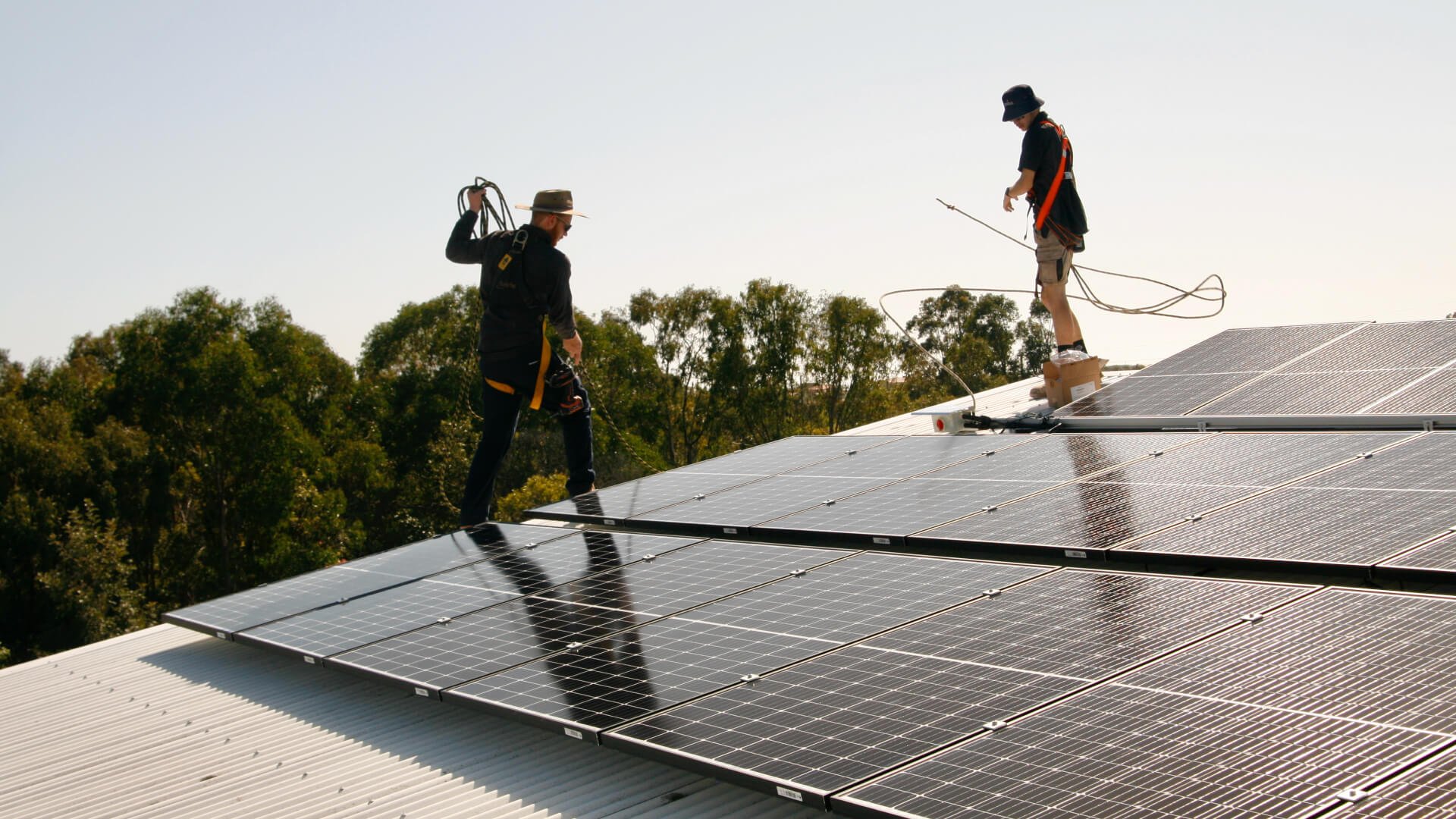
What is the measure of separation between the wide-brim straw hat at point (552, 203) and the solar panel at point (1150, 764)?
7.27 metres

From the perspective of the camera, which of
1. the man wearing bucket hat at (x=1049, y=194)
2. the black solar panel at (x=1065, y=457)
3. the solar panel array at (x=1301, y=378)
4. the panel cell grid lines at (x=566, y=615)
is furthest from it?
the man wearing bucket hat at (x=1049, y=194)

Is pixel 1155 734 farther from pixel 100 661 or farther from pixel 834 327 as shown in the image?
pixel 834 327

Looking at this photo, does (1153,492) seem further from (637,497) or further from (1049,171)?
(1049,171)

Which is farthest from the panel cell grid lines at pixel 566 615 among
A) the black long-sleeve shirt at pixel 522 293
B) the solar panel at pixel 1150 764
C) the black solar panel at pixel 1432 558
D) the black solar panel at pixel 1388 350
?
the black solar panel at pixel 1388 350

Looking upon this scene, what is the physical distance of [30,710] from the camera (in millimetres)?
7812

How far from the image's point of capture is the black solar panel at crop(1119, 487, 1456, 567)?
5.55m

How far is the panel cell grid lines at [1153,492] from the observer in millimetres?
6633

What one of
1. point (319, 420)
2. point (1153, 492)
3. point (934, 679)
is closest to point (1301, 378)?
point (1153, 492)

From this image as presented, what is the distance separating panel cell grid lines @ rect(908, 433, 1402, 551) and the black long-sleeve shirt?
442 centimetres

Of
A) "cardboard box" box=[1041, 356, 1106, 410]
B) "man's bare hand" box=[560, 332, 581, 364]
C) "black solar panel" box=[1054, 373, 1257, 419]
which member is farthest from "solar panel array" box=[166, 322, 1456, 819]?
"cardboard box" box=[1041, 356, 1106, 410]

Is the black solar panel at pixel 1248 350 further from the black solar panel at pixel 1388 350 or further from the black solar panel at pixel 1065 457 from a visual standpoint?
the black solar panel at pixel 1065 457

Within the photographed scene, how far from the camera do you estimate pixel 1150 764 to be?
3.74m

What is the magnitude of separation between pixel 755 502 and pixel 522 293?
283 centimetres

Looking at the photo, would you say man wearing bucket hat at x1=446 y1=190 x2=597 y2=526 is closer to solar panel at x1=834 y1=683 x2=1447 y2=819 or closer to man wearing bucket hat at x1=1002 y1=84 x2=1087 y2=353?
man wearing bucket hat at x1=1002 y1=84 x2=1087 y2=353
